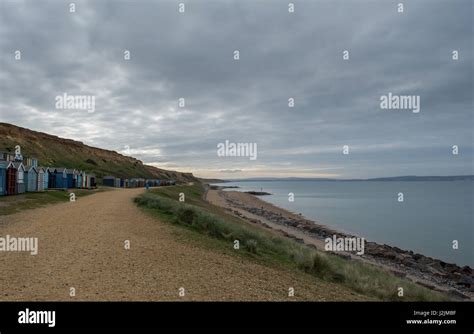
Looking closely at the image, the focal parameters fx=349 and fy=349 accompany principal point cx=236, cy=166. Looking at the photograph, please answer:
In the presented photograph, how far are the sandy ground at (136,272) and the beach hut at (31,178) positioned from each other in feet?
77.4

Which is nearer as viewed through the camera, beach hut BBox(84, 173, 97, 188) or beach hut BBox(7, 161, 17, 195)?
beach hut BBox(7, 161, 17, 195)

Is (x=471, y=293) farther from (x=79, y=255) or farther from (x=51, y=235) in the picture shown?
(x=51, y=235)

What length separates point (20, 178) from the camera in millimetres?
32969

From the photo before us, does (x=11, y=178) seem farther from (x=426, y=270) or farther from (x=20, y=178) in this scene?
(x=426, y=270)

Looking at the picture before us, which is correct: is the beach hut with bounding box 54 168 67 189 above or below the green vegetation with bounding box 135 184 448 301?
above

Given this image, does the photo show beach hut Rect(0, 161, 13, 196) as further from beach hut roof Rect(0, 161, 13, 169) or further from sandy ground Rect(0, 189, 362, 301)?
sandy ground Rect(0, 189, 362, 301)

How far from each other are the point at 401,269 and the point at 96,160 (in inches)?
4375

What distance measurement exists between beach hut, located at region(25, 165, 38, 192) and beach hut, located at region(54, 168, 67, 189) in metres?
9.30

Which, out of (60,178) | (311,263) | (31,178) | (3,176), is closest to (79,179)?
(60,178)

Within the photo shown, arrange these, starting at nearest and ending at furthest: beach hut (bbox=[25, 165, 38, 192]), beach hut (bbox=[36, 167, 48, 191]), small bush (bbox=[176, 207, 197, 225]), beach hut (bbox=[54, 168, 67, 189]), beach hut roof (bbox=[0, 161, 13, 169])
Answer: small bush (bbox=[176, 207, 197, 225]), beach hut roof (bbox=[0, 161, 13, 169]), beach hut (bbox=[25, 165, 38, 192]), beach hut (bbox=[36, 167, 48, 191]), beach hut (bbox=[54, 168, 67, 189])

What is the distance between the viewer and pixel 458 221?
46.5 meters

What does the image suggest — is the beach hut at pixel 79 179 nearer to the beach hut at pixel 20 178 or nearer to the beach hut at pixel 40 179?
the beach hut at pixel 40 179

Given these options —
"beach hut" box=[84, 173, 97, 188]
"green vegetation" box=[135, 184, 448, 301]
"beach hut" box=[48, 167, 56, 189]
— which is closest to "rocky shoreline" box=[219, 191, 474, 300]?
"green vegetation" box=[135, 184, 448, 301]

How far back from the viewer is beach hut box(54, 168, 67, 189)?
47.3 m
